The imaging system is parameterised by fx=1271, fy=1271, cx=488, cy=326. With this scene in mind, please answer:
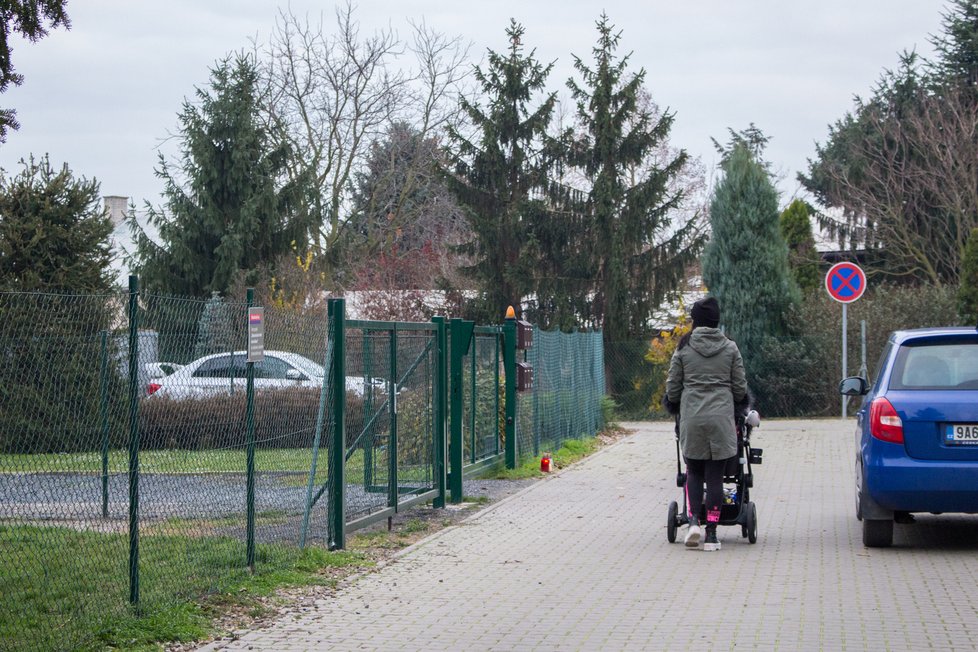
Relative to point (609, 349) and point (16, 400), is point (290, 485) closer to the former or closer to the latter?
point (16, 400)

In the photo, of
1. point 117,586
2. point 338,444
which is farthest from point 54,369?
point 338,444

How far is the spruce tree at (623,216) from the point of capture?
33094 millimetres

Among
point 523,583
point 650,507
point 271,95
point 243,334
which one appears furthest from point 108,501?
point 271,95

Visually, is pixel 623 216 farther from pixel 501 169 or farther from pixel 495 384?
pixel 495 384

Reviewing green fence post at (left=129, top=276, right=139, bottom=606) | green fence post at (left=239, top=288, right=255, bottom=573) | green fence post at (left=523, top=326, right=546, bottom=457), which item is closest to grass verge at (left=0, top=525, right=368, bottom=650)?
green fence post at (left=239, top=288, right=255, bottom=573)

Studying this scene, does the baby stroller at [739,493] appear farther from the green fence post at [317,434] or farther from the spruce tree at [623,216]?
the spruce tree at [623,216]

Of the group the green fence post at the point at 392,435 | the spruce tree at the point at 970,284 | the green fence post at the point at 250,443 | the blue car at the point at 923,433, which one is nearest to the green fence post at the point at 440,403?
the green fence post at the point at 392,435

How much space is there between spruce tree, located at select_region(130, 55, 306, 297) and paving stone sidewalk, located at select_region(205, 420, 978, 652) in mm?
21872

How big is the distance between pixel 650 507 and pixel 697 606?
527cm

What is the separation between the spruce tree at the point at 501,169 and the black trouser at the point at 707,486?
80.4 feet

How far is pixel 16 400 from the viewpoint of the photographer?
19.7 ft

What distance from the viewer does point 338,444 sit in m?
9.90

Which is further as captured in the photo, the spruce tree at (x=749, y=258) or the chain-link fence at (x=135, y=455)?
the spruce tree at (x=749, y=258)

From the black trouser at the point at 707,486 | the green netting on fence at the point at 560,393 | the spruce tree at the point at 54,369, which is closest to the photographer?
the spruce tree at the point at 54,369
